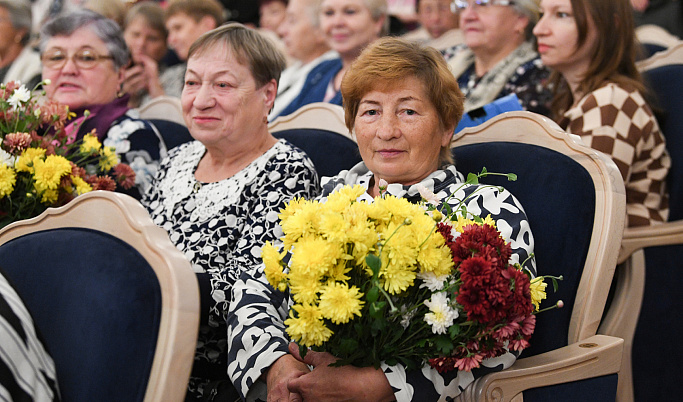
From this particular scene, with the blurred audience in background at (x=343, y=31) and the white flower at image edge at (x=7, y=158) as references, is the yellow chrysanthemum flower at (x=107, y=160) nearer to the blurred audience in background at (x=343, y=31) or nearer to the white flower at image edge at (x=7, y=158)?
the white flower at image edge at (x=7, y=158)

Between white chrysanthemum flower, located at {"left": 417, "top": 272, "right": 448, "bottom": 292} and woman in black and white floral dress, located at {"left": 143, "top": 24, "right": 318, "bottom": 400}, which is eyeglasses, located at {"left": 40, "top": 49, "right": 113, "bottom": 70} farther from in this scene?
white chrysanthemum flower, located at {"left": 417, "top": 272, "right": 448, "bottom": 292}

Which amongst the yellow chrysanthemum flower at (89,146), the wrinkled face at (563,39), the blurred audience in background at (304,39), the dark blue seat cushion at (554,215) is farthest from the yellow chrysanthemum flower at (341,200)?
the blurred audience in background at (304,39)

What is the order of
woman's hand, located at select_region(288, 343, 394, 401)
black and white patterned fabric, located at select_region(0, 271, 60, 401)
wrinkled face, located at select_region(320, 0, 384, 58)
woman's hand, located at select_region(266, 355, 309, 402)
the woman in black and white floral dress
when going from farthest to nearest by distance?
wrinkled face, located at select_region(320, 0, 384, 58) < the woman in black and white floral dress < woman's hand, located at select_region(266, 355, 309, 402) < woman's hand, located at select_region(288, 343, 394, 401) < black and white patterned fabric, located at select_region(0, 271, 60, 401)

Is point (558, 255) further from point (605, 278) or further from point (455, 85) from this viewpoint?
point (455, 85)

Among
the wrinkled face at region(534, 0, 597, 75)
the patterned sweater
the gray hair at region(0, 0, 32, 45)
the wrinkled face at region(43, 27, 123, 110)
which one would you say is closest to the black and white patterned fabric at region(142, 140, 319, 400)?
the wrinkled face at region(43, 27, 123, 110)

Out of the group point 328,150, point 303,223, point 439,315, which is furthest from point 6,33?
point 439,315

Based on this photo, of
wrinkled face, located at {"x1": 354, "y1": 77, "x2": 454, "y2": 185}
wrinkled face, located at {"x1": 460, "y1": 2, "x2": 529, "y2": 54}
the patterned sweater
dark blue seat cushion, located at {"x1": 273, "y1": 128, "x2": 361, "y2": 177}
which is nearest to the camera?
wrinkled face, located at {"x1": 354, "y1": 77, "x2": 454, "y2": 185}

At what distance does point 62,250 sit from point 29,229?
0.19 meters

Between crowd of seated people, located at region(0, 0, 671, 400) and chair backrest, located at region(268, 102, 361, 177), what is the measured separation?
4.8 inches

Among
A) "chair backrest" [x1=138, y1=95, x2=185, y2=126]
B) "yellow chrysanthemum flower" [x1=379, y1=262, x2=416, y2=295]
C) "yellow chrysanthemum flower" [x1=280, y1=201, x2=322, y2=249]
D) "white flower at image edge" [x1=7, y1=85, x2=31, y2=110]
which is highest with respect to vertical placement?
"white flower at image edge" [x1=7, y1=85, x2=31, y2=110]

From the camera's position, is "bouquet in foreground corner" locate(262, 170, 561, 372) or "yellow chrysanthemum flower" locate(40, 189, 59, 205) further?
"yellow chrysanthemum flower" locate(40, 189, 59, 205)

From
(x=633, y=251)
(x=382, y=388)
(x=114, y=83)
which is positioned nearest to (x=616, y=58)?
(x=633, y=251)

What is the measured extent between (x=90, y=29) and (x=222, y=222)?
1242 mm

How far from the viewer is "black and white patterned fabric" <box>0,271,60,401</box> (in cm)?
115
